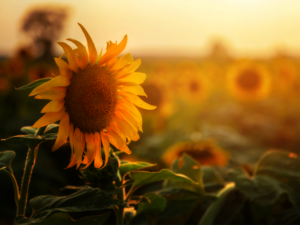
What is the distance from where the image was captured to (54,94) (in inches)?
29.2

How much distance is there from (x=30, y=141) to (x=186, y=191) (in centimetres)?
60

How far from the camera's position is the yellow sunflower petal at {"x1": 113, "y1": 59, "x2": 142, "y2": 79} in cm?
82

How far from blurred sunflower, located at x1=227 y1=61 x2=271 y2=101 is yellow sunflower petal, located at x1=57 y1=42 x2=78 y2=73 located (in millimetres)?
4705

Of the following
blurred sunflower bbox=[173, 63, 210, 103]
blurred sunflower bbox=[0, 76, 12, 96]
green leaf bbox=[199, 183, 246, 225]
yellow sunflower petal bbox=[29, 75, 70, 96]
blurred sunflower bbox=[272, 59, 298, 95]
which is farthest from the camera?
blurred sunflower bbox=[272, 59, 298, 95]

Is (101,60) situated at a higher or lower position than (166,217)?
higher

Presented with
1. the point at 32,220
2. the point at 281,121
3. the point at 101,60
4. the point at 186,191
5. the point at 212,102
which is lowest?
the point at 212,102

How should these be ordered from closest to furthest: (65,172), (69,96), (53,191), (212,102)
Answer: (69,96)
(53,191)
(65,172)
(212,102)

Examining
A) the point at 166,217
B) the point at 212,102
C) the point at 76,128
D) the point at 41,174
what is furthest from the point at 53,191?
the point at 212,102

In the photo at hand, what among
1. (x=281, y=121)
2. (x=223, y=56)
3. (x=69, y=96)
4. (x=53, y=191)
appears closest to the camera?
(x=69, y=96)

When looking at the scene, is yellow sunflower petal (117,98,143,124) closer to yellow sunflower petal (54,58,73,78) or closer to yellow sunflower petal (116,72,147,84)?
yellow sunflower petal (116,72,147,84)

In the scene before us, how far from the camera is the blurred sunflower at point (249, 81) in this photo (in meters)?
5.09

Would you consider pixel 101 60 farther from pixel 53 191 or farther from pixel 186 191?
pixel 53 191

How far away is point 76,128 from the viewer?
823 millimetres

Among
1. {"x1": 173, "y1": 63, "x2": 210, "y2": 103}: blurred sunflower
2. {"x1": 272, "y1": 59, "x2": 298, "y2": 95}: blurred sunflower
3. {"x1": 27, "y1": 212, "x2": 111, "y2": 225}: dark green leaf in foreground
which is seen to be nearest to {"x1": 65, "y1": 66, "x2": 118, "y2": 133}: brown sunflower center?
{"x1": 27, "y1": 212, "x2": 111, "y2": 225}: dark green leaf in foreground
